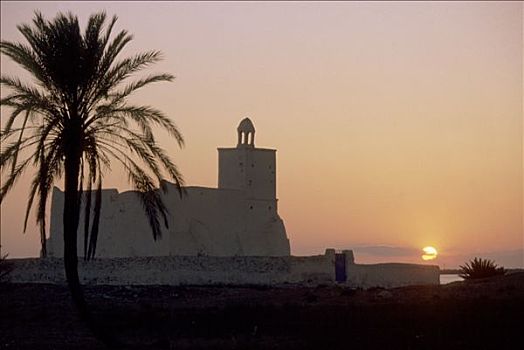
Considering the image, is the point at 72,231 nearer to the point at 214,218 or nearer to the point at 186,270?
the point at 186,270

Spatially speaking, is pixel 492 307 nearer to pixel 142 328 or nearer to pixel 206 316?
pixel 206 316

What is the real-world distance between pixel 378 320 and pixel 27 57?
9599 mm

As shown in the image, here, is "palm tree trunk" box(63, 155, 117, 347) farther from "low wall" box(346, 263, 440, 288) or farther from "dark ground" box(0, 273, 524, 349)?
"low wall" box(346, 263, 440, 288)

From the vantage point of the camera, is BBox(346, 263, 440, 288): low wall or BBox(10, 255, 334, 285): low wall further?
BBox(346, 263, 440, 288): low wall

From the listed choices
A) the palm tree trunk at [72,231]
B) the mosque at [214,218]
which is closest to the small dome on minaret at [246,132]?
the mosque at [214,218]

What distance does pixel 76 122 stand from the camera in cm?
1759

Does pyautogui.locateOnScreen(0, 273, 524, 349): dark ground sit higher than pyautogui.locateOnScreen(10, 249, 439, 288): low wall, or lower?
lower

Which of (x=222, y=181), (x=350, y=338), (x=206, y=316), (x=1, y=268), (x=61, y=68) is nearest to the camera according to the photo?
(x=61, y=68)

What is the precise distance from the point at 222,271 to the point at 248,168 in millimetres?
8971

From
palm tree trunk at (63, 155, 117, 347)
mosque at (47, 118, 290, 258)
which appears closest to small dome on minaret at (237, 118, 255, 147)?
mosque at (47, 118, 290, 258)

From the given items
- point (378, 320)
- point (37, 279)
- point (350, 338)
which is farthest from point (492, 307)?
point (37, 279)

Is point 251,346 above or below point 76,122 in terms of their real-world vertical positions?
below

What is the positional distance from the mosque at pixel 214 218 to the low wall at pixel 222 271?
4.25 metres

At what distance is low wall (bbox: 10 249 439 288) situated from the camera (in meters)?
30.2
